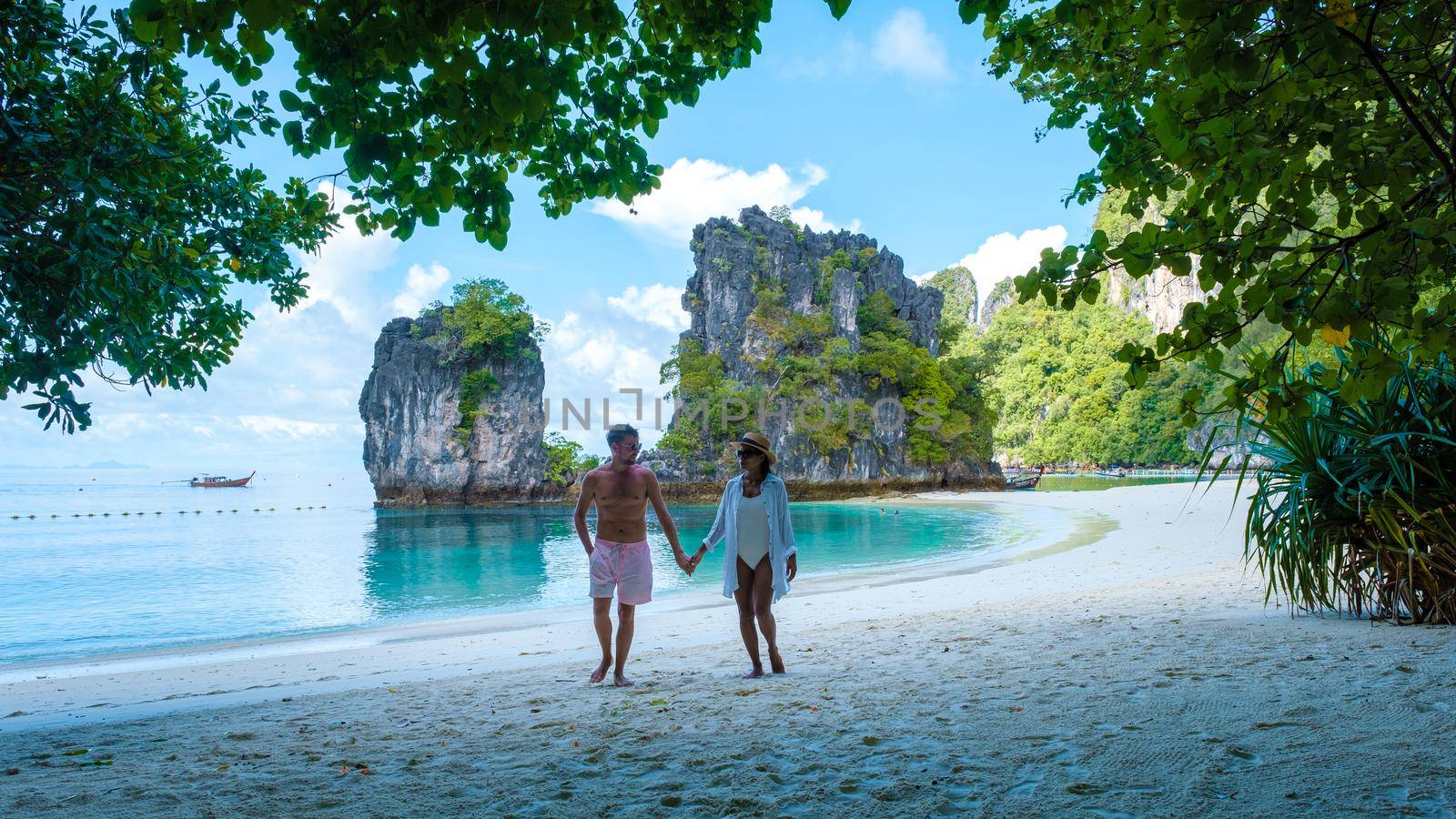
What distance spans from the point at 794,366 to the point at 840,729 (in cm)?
4315

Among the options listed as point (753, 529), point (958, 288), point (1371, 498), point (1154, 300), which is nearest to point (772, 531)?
point (753, 529)

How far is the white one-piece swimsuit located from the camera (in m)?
4.51

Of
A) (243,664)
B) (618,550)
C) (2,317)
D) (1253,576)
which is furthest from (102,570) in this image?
(1253,576)

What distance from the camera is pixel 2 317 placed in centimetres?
401

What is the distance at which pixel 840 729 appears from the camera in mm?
3254

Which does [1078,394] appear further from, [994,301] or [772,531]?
[772,531]

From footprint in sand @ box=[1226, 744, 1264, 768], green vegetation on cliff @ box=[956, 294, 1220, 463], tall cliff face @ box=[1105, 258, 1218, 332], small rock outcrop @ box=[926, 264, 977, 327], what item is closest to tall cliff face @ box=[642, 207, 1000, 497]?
green vegetation on cliff @ box=[956, 294, 1220, 463]

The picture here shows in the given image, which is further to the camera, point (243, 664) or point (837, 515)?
point (837, 515)

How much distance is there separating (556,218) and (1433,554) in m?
5.35

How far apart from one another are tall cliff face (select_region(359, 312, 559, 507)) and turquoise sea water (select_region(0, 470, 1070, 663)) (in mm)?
7501

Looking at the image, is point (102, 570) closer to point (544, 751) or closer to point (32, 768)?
point (32, 768)

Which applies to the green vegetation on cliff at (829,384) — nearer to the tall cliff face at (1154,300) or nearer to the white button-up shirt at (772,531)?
the white button-up shirt at (772,531)

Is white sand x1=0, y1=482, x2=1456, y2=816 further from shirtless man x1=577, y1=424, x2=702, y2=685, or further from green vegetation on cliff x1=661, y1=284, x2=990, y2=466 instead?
green vegetation on cliff x1=661, y1=284, x2=990, y2=466

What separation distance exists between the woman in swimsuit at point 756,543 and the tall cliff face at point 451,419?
43.3 m
